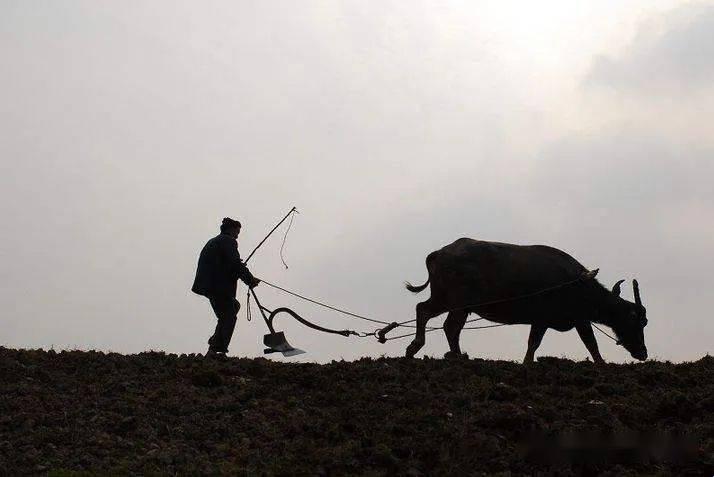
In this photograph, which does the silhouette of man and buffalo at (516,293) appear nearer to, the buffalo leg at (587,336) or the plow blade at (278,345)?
the buffalo leg at (587,336)

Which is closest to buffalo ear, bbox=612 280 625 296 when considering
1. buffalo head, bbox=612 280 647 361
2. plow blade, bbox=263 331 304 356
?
buffalo head, bbox=612 280 647 361

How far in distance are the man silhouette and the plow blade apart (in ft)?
1.99

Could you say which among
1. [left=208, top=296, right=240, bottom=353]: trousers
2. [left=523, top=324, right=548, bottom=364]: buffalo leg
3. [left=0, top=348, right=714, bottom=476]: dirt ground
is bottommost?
[left=0, top=348, right=714, bottom=476]: dirt ground

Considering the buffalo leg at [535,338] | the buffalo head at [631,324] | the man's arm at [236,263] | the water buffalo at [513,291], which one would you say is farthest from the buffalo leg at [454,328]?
the man's arm at [236,263]

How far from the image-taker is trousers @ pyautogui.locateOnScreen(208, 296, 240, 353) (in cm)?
1800

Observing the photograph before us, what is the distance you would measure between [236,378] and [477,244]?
228 inches

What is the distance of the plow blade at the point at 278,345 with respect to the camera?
17922mm

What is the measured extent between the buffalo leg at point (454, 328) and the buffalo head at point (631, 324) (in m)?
3.10

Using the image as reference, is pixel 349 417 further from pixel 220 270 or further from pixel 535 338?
pixel 535 338

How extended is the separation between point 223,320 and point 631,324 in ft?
25.0

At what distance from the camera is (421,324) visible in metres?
19.6

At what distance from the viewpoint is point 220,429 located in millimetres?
13969

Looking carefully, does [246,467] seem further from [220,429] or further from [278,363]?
[278,363]

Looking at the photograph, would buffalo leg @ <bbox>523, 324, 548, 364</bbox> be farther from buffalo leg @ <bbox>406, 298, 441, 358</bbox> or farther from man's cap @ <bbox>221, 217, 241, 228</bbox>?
man's cap @ <bbox>221, 217, 241, 228</bbox>
